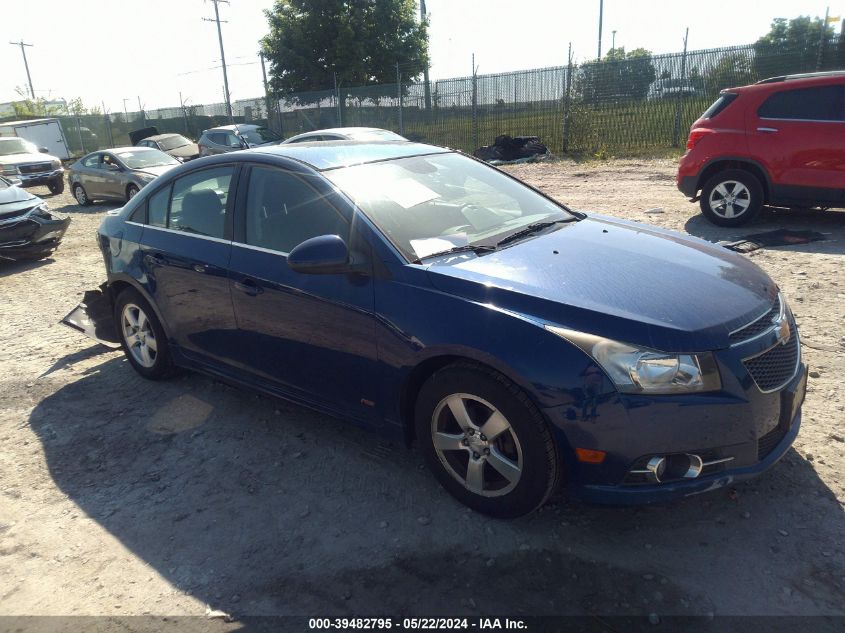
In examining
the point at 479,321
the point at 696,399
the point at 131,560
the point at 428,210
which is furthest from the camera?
the point at 428,210

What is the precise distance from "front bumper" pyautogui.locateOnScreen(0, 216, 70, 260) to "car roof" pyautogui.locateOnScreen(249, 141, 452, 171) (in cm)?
697

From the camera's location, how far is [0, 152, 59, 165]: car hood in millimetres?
18359

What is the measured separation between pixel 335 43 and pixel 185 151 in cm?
1476

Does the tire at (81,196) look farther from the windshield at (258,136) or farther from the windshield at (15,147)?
the windshield at (15,147)

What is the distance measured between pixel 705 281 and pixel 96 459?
358 centimetres

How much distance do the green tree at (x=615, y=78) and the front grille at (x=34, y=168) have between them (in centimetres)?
1589

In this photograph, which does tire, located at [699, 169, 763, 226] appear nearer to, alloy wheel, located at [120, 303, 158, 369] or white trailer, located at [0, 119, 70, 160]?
alloy wheel, located at [120, 303, 158, 369]

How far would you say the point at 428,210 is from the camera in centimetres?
349

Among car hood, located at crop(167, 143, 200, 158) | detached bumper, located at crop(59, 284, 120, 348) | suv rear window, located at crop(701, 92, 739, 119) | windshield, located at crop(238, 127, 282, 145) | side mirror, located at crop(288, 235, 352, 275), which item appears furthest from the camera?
car hood, located at crop(167, 143, 200, 158)

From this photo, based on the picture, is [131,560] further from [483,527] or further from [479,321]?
[479,321]

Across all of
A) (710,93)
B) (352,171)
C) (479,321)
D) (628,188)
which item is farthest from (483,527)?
(710,93)

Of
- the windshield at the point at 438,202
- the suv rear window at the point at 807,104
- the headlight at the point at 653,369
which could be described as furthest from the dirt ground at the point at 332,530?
the suv rear window at the point at 807,104

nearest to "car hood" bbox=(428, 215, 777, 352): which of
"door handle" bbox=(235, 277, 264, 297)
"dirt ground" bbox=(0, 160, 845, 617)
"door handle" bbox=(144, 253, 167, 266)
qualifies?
"dirt ground" bbox=(0, 160, 845, 617)

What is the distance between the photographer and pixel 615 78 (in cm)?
1812
